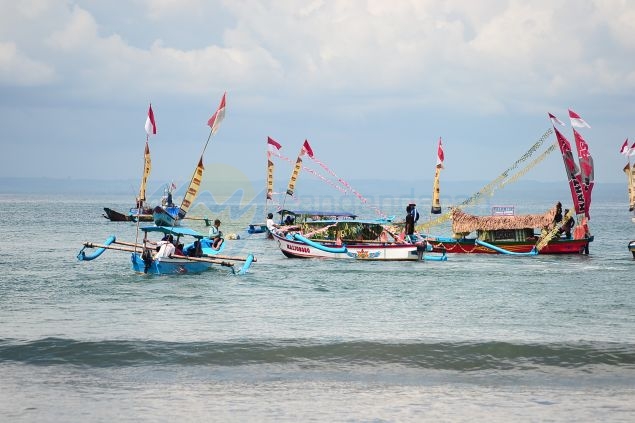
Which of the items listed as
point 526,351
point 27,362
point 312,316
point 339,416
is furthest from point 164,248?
point 339,416

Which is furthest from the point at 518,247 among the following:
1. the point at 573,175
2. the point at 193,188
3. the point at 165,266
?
the point at 193,188

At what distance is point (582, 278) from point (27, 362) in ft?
91.2

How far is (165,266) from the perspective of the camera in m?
37.1

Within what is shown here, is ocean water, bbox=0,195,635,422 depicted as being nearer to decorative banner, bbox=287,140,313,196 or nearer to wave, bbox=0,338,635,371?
wave, bbox=0,338,635,371

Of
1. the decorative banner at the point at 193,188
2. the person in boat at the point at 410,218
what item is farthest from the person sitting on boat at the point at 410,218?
the decorative banner at the point at 193,188

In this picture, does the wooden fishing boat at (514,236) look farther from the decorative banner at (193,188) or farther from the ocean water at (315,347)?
the decorative banner at (193,188)

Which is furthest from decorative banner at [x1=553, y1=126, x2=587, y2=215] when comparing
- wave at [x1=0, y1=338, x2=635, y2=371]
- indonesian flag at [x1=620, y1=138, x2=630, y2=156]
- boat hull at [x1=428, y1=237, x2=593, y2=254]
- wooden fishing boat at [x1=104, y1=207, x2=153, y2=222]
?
wooden fishing boat at [x1=104, y1=207, x2=153, y2=222]

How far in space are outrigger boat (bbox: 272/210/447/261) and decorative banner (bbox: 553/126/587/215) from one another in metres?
8.40

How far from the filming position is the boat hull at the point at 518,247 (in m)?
51.4

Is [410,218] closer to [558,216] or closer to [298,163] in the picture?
[558,216]

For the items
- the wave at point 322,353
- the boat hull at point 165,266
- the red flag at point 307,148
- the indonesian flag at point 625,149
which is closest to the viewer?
the wave at point 322,353

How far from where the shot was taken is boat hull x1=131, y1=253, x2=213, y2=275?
37.0 m

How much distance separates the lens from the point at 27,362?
69.8 ft

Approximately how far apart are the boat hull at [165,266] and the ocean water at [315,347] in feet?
1.54
